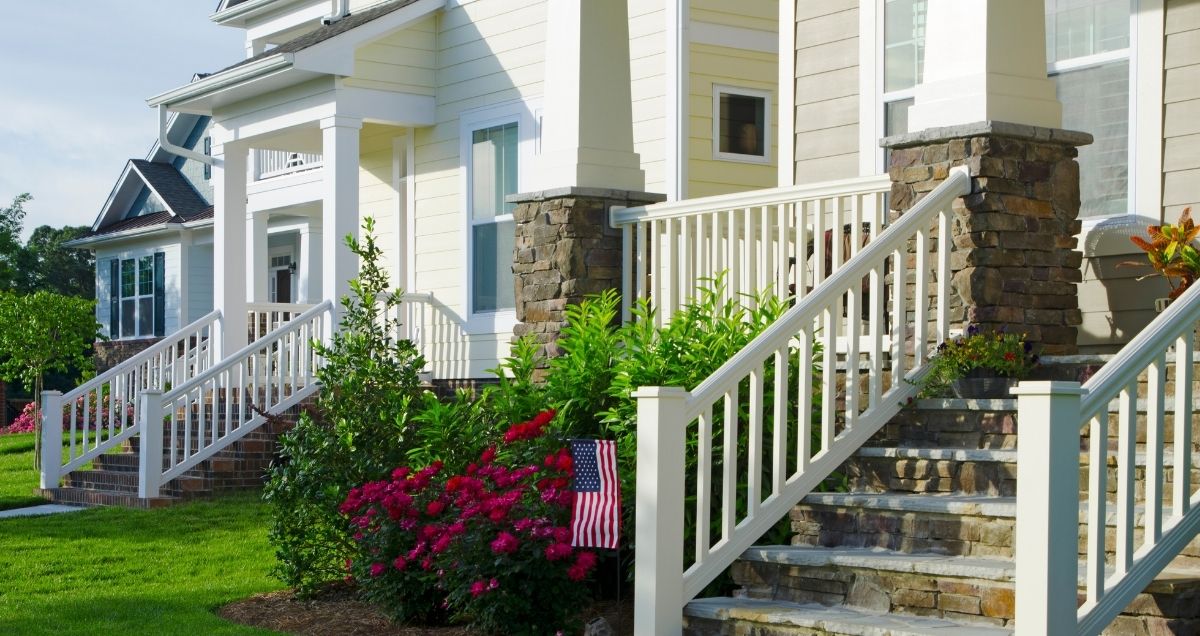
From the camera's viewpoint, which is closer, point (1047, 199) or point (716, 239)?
point (1047, 199)

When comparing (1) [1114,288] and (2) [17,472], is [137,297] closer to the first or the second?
(2) [17,472]

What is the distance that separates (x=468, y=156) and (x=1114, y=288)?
738 centimetres

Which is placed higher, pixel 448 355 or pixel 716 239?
pixel 716 239

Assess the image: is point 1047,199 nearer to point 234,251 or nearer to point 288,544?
point 288,544

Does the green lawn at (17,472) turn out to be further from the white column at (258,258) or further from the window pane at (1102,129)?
the window pane at (1102,129)

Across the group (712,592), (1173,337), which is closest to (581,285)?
(712,592)

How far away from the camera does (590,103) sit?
9344mm

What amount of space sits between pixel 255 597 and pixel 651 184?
5.53m

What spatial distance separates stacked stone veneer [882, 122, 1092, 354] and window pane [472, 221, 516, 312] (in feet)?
22.1

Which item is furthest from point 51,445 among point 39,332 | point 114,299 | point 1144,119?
point 114,299

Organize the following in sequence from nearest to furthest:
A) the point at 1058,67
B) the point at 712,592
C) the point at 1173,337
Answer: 1. the point at 1173,337
2. the point at 712,592
3. the point at 1058,67

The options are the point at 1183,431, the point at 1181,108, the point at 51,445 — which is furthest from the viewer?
the point at 51,445

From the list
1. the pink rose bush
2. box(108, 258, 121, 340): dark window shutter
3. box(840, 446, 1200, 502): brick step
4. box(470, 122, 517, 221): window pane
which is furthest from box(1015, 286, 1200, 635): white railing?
box(108, 258, 121, 340): dark window shutter

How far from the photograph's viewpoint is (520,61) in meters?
13.8
